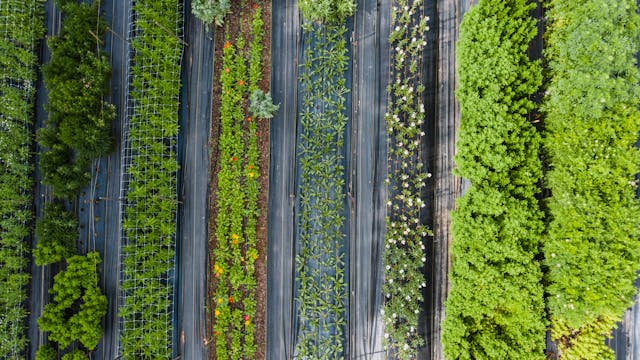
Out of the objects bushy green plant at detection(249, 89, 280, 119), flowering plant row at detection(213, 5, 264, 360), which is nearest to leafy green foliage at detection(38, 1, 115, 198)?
flowering plant row at detection(213, 5, 264, 360)

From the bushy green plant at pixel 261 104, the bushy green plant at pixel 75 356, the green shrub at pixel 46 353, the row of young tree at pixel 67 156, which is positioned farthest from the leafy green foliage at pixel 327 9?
the green shrub at pixel 46 353

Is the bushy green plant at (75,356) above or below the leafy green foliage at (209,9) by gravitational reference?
below

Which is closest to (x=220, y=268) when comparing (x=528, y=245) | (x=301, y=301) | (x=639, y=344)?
(x=301, y=301)

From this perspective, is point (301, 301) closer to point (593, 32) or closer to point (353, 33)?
point (353, 33)

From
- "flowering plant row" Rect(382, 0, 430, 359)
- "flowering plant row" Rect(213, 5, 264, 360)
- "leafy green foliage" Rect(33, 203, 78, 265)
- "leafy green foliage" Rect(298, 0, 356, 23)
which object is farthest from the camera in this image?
"flowering plant row" Rect(213, 5, 264, 360)

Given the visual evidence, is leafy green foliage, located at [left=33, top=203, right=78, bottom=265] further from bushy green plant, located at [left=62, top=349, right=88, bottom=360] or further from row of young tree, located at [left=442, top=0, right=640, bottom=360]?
row of young tree, located at [left=442, top=0, right=640, bottom=360]

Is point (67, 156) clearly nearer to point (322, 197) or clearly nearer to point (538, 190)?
point (322, 197)

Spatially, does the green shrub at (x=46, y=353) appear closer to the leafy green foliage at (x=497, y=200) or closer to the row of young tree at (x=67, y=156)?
the row of young tree at (x=67, y=156)
